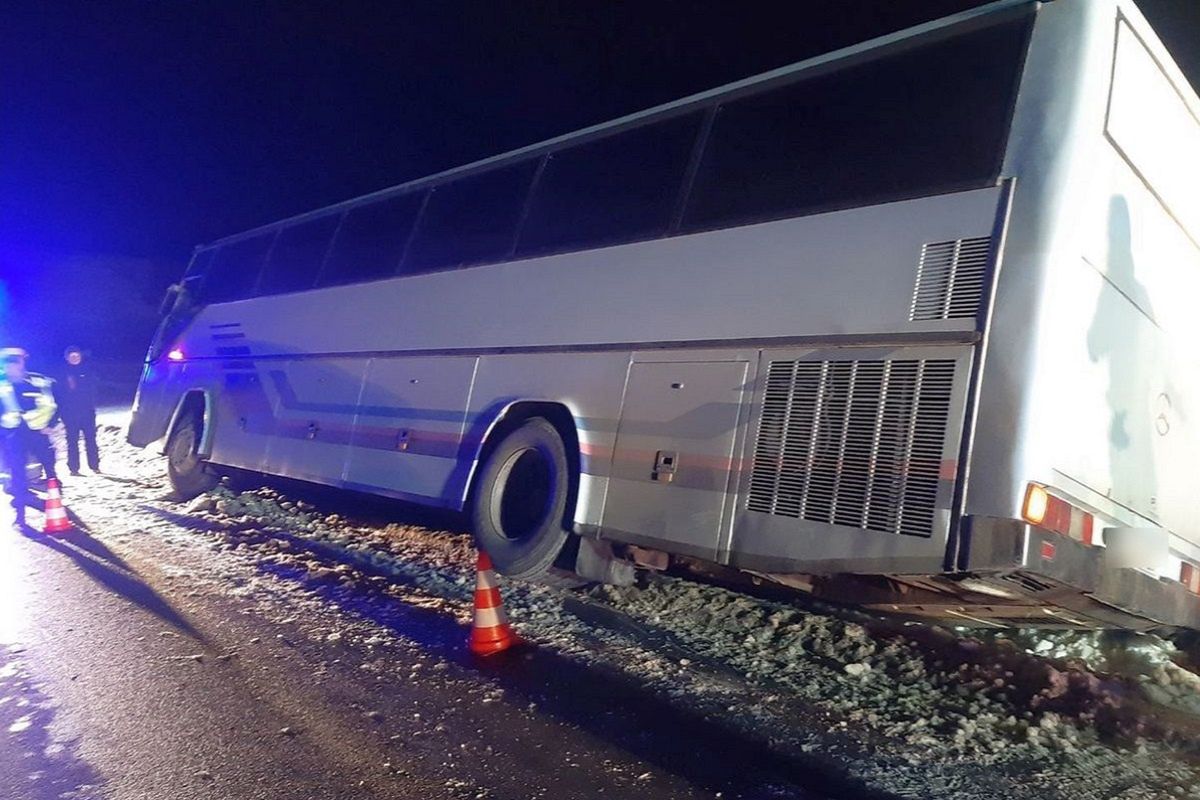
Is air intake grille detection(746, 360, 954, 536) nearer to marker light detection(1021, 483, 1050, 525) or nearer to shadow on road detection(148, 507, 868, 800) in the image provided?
marker light detection(1021, 483, 1050, 525)

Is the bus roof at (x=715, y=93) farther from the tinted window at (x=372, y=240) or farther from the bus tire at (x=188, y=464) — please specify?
the bus tire at (x=188, y=464)

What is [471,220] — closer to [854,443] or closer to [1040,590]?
[854,443]

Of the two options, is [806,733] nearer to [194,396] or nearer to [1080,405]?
[1080,405]

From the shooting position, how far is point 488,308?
21.2ft

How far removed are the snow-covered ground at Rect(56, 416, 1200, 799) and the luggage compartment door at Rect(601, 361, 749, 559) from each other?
825 mm

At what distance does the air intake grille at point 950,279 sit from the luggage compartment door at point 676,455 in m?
1.02

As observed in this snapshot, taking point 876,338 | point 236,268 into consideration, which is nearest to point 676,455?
point 876,338

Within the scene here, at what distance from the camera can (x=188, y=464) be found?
10398 mm

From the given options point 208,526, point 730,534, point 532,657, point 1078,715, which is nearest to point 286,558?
point 208,526

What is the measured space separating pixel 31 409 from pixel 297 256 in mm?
3398

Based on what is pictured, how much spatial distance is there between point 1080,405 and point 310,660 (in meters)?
4.23

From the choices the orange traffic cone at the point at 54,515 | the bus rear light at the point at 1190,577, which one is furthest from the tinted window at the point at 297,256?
the bus rear light at the point at 1190,577

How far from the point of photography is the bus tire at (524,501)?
18.1 ft

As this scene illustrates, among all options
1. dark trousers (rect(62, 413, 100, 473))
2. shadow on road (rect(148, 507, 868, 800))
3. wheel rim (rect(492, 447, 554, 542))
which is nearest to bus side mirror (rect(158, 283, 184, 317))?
dark trousers (rect(62, 413, 100, 473))
